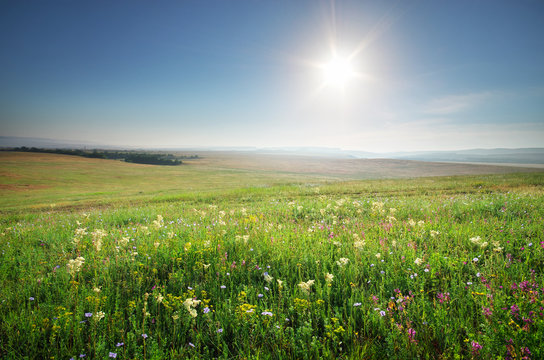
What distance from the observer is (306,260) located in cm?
400

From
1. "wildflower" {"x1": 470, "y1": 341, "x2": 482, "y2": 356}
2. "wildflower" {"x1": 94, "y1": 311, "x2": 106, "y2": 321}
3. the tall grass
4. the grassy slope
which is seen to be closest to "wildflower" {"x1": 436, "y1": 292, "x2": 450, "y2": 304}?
the tall grass

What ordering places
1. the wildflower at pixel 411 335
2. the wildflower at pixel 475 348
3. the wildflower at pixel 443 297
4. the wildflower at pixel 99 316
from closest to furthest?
1. the wildflower at pixel 475 348
2. the wildflower at pixel 411 335
3. the wildflower at pixel 99 316
4. the wildflower at pixel 443 297

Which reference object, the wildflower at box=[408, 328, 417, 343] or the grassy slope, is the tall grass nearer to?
the wildflower at box=[408, 328, 417, 343]

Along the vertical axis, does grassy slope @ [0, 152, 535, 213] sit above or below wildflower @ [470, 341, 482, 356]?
below

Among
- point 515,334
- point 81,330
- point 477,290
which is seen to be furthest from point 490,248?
point 81,330

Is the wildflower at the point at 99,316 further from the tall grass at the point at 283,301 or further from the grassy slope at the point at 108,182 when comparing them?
the grassy slope at the point at 108,182

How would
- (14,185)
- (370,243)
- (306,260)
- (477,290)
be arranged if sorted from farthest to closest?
1. (14,185)
2. (370,243)
3. (306,260)
4. (477,290)

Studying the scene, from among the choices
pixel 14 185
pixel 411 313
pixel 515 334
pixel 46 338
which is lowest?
pixel 14 185

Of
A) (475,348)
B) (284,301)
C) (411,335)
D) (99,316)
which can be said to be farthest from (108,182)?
(475,348)

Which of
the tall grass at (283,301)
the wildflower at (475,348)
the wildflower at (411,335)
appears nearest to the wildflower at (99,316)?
the tall grass at (283,301)

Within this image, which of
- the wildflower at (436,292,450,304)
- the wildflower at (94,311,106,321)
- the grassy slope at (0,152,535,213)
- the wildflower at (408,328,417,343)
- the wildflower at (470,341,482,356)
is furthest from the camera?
the grassy slope at (0,152,535,213)

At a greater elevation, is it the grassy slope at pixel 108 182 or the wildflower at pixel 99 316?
the wildflower at pixel 99 316

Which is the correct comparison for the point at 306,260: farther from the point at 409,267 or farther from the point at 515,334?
the point at 515,334

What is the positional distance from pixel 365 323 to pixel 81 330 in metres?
3.15
